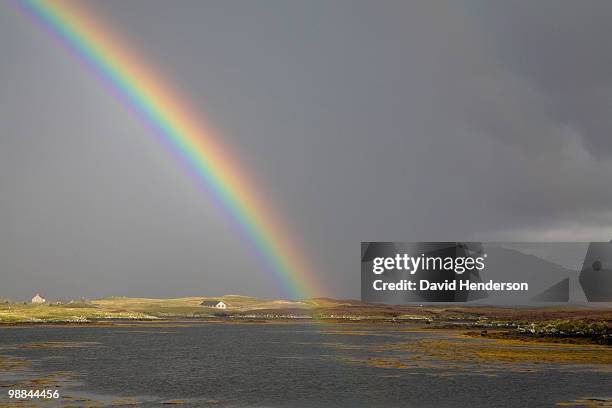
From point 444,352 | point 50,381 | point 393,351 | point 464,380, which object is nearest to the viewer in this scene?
point 50,381

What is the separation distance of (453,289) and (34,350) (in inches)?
2119

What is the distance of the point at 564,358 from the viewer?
64062mm

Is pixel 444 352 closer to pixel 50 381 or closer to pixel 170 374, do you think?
pixel 170 374

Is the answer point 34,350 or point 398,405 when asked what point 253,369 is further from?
point 34,350

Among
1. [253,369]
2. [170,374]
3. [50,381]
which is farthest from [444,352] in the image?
[50,381]

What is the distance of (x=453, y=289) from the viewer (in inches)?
3059

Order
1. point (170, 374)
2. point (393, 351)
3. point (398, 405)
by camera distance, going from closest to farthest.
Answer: point (398, 405), point (170, 374), point (393, 351)

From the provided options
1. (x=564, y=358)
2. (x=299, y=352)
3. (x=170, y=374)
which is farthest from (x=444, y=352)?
(x=170, y=374)

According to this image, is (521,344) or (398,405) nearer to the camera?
(398,405)

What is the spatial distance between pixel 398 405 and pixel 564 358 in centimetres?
3574

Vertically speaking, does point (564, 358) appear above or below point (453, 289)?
below

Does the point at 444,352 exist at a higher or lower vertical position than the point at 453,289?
lower

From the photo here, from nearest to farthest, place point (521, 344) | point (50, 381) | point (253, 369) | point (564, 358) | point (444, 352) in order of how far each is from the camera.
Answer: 1. point (50, 381)
2. point (253, 369)
3. point (564, 358)
4. point (444, 352)
5. point (521, 344)

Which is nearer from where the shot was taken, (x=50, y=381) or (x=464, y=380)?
(x=50, y=381)
